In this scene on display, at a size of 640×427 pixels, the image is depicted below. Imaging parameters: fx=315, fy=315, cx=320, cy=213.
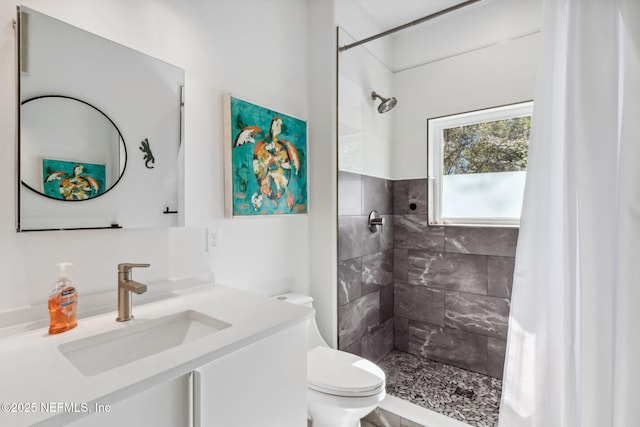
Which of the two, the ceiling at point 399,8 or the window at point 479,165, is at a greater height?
the ceiling at point 399,8

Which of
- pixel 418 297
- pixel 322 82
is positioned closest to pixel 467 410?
pixel 418 297

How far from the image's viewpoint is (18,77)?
935mm

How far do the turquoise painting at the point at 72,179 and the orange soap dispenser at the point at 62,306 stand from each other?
0.82 feet

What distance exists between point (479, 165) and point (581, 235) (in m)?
1.47

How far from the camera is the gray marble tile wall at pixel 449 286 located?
2.18m

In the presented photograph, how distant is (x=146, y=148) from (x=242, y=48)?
76 centimetres

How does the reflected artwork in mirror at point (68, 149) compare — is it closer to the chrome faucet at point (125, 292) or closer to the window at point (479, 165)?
the chrome faucet at point (125, 292)

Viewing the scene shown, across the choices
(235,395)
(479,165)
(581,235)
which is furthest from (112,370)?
(479,165)

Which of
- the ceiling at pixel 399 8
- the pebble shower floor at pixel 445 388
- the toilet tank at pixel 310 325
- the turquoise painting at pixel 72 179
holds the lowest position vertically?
the pebble shower floor at pixel 445 388

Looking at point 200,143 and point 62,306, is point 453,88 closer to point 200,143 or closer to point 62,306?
point 200,143

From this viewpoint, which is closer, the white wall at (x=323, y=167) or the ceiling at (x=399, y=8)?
the white wall at (x=323, y=167)

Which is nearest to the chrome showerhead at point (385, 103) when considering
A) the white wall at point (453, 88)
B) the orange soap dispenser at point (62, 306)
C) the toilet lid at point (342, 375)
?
the white wall at point (453, 88)

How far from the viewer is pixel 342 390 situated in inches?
52.7

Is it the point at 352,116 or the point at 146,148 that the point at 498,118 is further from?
the point at 146,148
